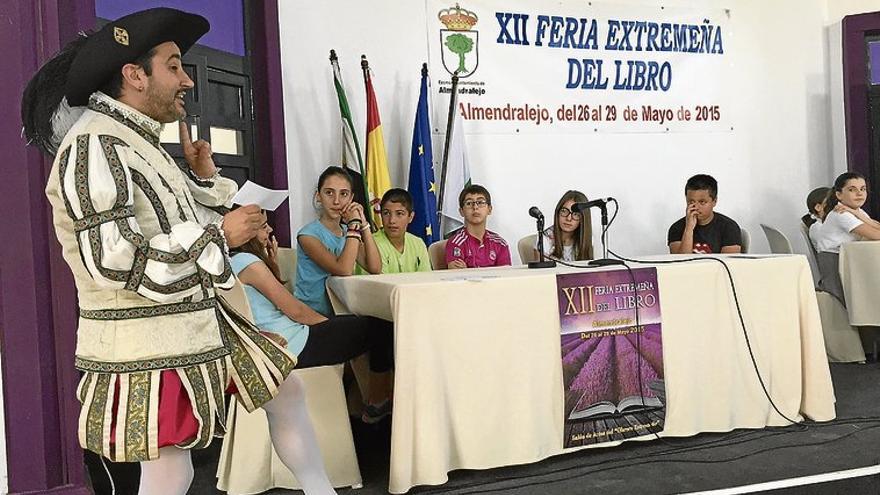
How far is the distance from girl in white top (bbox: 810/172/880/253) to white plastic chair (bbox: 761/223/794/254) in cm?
23

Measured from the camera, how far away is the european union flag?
13.9ft

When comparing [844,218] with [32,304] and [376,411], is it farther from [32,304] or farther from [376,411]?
[32,304]

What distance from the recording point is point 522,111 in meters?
4.72

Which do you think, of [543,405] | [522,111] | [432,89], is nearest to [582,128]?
[522,111]

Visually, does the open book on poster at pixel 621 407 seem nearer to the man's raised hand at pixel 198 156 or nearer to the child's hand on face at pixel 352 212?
the child's hand on face at pixel 352 212

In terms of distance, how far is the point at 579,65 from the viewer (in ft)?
16.0

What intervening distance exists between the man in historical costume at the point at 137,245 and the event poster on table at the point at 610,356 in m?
1.31

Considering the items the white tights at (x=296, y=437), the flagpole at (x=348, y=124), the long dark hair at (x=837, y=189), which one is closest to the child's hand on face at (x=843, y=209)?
the long dark hair at (x=837, y=189)

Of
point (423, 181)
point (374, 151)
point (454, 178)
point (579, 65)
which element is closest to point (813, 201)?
point (579, 65)

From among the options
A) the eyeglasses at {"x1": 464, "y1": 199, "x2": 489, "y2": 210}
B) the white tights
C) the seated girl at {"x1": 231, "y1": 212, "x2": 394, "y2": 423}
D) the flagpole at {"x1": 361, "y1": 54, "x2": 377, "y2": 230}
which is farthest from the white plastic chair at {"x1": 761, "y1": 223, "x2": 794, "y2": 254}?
the white tights

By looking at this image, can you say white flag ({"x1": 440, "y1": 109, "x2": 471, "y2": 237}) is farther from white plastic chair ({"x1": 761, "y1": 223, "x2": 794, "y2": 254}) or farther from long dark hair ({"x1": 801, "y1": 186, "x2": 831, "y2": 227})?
long dark hair ({"x1": 801, "y1": 186, "x2": 831, "y2": 227})

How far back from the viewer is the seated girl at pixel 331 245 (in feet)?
10.6

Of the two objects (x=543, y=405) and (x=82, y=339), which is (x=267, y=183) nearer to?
(x=543, y=405)

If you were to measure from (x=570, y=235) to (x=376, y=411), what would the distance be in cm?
129
